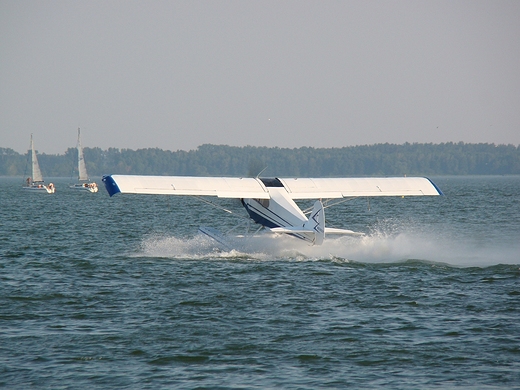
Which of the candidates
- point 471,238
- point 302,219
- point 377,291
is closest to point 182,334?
point 377,291

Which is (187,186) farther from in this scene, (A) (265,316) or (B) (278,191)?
(A) (265,316)

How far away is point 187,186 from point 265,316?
30.4 ft

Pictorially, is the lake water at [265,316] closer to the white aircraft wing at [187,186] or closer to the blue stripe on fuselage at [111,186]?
the white aircraft wing at [187,186]

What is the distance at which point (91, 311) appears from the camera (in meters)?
12.8

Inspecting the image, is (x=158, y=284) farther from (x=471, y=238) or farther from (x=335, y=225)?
(x=335, y=225)

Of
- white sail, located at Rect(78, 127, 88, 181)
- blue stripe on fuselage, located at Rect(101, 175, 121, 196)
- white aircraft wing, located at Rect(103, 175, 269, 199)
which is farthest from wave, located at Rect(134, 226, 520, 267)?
white sail, located at Rect(78, 127, 88, 181)

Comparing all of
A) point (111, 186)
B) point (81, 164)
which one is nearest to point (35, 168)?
point (81, 164)

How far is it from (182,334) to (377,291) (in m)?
5.03

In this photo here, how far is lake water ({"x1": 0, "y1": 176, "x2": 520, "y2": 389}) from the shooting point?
9375 mm

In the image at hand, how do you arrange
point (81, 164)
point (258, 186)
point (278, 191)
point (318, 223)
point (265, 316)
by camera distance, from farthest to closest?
point (81, 164), point (258, 186), point (278, 191), point (318, 223), point (265, 316)

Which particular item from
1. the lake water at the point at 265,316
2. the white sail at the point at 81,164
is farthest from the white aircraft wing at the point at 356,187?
the white sail at the point at 81,164

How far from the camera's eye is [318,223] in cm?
1825

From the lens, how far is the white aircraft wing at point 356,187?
888 inches

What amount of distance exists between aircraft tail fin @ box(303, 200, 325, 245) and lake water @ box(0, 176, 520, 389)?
69 cm
